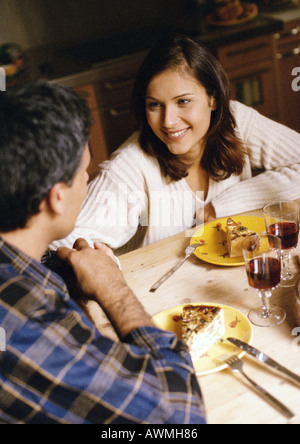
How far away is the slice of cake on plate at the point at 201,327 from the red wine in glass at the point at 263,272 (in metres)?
0.12

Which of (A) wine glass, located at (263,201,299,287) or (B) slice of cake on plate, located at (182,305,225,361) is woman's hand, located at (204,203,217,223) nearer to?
(A) wine glass, located at (263,201,299,287)

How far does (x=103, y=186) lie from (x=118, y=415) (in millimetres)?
1095

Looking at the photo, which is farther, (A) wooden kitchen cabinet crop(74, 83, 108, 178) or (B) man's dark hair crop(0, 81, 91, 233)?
(A) wooden kitchen cabinet crop(74, 83, 108, 178)

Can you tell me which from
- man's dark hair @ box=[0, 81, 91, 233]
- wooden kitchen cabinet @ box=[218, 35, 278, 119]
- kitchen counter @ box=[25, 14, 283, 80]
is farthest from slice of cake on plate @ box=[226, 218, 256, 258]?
wooden kitchen cabinet @ box=[218, 35, 278, 119]

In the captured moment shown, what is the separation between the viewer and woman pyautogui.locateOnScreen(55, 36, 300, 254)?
69.4 inches

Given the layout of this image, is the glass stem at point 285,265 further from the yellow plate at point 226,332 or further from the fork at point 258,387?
the fork at point 258,387

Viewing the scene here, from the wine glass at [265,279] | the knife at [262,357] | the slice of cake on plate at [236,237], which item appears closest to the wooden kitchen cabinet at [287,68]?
the slice of cake on plate at [236,237]

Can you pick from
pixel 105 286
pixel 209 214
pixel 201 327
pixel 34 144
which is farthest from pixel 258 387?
pixel 209 214

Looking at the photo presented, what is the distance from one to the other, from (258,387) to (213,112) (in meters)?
1.30

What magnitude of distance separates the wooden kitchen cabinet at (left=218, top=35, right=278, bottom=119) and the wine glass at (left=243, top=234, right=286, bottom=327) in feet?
10.3

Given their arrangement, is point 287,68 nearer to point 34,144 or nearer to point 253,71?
point 253,71

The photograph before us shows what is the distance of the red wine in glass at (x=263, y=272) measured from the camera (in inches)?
46.1

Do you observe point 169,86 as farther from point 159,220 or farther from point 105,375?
point 105,375

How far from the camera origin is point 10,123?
0.89 m
